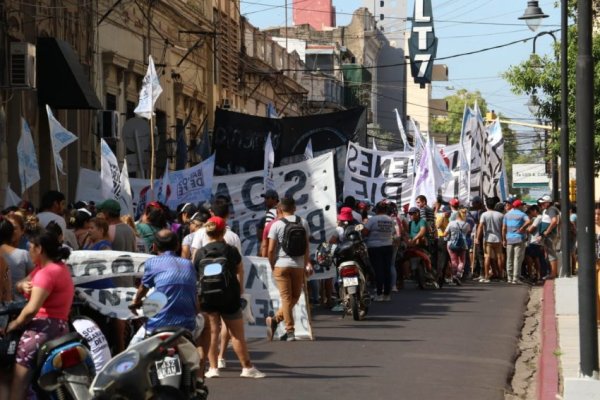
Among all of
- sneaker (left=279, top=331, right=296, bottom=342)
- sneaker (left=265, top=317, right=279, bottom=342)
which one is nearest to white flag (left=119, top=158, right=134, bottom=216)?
sneaker (left=279, top=331, right=296, bottom=342)

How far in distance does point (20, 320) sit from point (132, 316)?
2.83 m

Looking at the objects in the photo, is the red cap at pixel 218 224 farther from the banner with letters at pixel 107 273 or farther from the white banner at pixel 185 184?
the white banner at pixel 185 184

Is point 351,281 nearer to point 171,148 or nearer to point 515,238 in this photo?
point 515,238

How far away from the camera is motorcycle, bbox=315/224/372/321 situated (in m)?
19.0

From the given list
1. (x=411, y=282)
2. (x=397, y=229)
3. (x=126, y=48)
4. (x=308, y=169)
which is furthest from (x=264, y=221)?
(x=126, y=48)

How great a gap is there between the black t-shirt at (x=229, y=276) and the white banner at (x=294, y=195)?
7187 mm

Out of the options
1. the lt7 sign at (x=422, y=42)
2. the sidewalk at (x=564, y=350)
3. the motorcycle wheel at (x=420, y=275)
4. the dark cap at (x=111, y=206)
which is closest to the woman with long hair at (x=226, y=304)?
the dark cap at (x=111, y=206)

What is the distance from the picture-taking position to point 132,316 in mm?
12242

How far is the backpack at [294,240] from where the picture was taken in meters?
15.8

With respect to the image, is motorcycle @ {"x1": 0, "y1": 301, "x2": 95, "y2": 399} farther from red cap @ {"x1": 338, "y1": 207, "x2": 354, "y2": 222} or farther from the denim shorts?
red cap @ {"x1": 338, "y1": 207, "x2": 354, "y2": 222}

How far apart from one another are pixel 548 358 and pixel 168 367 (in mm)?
6569

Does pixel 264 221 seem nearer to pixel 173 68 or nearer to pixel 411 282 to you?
pixel 411 282

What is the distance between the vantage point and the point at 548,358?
1446 centimetres

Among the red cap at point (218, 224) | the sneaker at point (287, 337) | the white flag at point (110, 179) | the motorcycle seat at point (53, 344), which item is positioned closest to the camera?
the motorcycle seat at point (53, 344)
